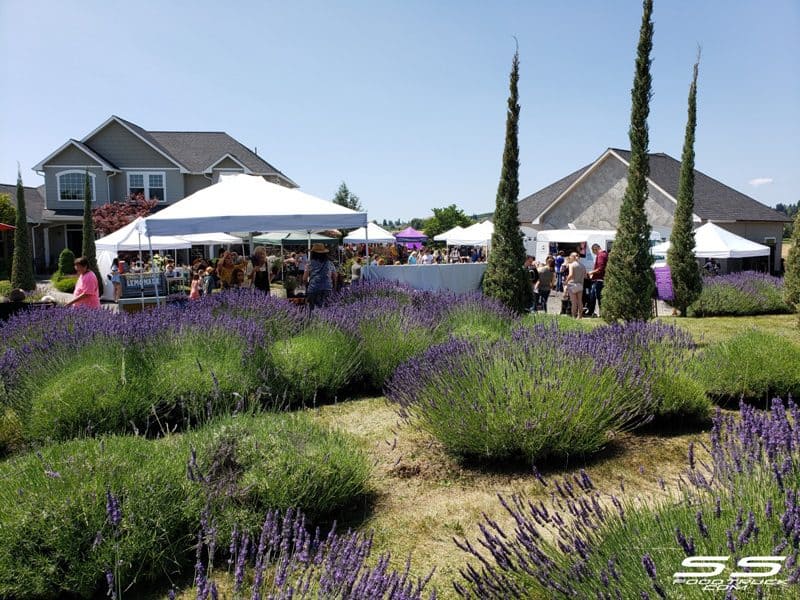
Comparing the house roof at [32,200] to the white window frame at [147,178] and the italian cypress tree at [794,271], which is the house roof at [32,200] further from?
the italian cypress tree at [794,271]

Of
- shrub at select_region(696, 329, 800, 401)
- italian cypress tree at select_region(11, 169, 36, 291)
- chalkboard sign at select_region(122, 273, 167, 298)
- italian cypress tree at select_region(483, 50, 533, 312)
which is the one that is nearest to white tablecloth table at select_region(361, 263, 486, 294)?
italian cypress tree at select_region(483, 50, 533, 312)

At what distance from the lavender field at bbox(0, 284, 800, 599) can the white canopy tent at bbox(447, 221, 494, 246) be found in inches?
775

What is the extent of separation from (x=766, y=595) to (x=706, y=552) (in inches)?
11.5

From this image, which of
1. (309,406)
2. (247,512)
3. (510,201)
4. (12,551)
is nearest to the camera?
(12,551)

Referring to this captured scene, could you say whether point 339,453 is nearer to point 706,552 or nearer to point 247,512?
point 247,512

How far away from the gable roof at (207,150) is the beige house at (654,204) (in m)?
16.1

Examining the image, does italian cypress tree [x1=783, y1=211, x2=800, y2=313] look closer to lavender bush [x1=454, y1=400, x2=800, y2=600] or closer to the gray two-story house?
lavender bush [x1=454, y1=400, x2=800, y2=600]

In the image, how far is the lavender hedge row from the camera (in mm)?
4375

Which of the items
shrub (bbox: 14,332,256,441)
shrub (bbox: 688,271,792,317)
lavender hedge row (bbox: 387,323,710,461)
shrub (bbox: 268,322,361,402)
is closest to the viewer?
lavender hedge row (bbox: 387,323,710,461)

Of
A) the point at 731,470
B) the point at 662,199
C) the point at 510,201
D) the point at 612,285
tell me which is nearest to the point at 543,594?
the point at 731,470

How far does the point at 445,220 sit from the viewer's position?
69750mm

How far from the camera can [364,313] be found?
7824 mm

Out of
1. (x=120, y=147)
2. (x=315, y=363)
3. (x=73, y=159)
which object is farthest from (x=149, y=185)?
(x=315, y=363)

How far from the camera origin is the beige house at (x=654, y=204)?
1146 inches
